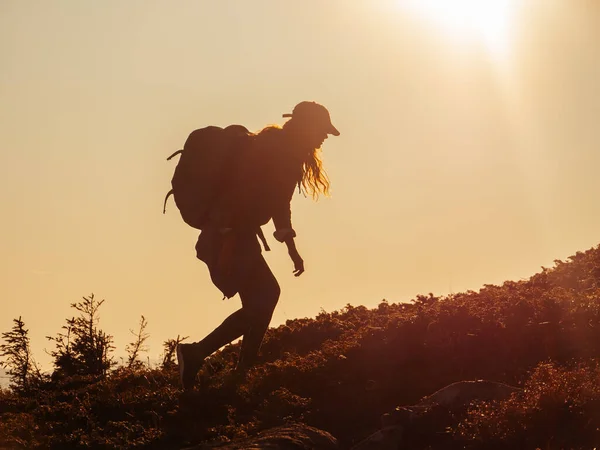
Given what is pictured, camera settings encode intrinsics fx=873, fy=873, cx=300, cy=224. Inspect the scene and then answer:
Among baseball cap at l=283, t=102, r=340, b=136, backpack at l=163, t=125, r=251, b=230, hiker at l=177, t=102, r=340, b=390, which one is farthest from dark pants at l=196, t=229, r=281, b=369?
baseball cap at l=283, t=102, r=340, b=136

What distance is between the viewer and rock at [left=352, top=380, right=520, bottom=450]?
745 cm

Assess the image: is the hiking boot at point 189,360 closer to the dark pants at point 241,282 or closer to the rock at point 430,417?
the dark pants at point 241,282

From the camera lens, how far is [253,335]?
33.1ft

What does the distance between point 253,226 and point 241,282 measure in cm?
73

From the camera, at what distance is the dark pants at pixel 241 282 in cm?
984

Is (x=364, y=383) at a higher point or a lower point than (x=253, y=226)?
lower

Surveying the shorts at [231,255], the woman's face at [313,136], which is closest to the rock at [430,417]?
the shorts at [231,255]

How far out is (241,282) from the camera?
32.8 ft

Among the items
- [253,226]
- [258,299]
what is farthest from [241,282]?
[253,226]

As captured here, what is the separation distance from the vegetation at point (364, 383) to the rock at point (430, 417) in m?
0.21

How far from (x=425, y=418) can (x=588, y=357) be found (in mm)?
2678

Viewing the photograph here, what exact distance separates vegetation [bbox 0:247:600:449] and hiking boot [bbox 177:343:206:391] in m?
0.24

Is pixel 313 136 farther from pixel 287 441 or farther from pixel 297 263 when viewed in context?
pixel 287 441

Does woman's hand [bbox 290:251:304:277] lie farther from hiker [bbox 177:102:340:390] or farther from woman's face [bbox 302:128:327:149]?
woman's face [bbox 302:128:327:149]
